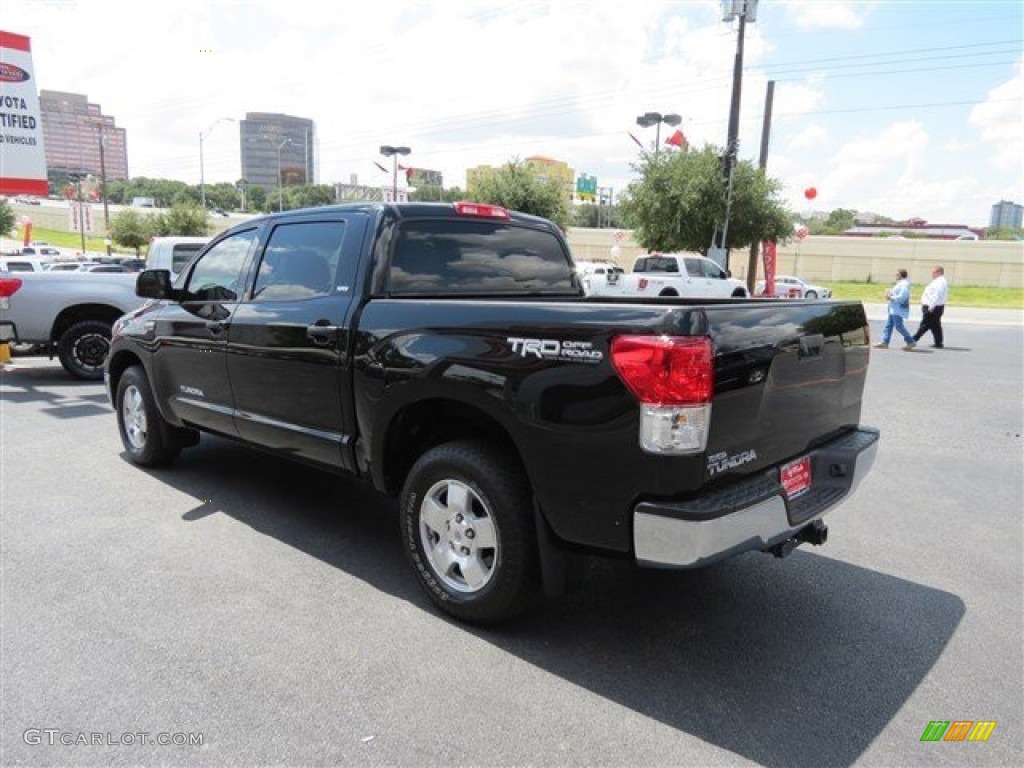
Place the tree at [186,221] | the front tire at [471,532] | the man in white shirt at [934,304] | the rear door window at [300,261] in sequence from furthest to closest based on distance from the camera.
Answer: the tree at [186,221] → the man in white shirt at [934,304] → the rear door window at [300,261] → the front tire at [471,532]

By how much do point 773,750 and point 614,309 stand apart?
1645mm

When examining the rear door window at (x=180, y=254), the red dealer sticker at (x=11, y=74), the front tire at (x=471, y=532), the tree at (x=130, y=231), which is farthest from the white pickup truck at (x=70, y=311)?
the tree at (x=130, y=231)

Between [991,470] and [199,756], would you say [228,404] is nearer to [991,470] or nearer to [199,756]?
[199,756]

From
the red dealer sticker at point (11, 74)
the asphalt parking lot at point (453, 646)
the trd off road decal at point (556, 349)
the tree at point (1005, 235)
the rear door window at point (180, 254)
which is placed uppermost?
the tree at point (1005, 235)

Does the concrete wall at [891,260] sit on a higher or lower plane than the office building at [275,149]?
lower

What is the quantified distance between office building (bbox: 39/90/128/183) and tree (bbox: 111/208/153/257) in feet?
195

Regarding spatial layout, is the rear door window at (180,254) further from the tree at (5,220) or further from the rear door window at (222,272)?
the tree at (5,220)

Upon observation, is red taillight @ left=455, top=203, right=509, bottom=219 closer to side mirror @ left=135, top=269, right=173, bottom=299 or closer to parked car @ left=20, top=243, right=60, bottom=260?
side mirror @ left=135, top=269, right=173, bottom=299

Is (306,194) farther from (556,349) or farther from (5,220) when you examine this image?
(556,349)

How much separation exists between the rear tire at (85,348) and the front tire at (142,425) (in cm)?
425

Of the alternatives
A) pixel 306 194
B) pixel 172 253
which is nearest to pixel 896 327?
pixel 172 253

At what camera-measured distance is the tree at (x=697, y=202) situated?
Result: 29969 mm

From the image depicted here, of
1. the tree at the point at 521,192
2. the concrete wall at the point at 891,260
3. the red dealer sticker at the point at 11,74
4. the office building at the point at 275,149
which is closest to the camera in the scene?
the red dealer sticker at the point at 11,74

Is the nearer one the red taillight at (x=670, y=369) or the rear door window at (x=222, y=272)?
the red taillight at (x=670, y=369)
